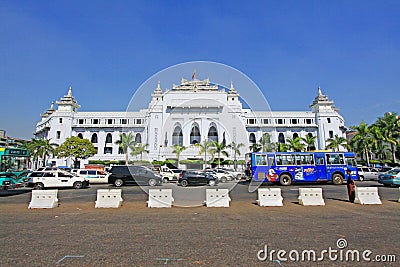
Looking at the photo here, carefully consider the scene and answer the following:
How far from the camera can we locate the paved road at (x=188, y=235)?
16.1 feet

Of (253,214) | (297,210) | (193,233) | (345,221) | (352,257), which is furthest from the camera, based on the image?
(297,210)

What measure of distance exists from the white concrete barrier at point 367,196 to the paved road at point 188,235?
1.46 metres

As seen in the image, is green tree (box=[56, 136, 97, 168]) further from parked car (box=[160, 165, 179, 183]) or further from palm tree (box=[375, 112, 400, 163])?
palm tree (box=[375, 112, 400, 163])

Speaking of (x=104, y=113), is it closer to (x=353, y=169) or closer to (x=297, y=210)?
(x=353, y=169)

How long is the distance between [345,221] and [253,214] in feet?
9.63

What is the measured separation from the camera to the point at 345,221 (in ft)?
27.3

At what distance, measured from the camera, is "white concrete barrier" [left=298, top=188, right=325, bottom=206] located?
1168cm

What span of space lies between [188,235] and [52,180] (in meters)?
18.1

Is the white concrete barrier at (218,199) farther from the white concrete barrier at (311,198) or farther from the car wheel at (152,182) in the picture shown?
the car wheel at (152,182)

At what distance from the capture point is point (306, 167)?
22.0 m

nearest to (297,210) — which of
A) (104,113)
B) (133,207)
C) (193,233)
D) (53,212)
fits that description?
(193,233)

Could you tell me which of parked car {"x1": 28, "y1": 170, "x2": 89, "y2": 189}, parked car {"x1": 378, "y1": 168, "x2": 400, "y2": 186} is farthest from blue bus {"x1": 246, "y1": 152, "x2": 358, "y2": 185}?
parked car {"x1": 28, "y1": 170, "x2": 89, "y2": 189}

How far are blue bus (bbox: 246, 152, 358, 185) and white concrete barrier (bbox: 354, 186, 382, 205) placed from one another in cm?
956

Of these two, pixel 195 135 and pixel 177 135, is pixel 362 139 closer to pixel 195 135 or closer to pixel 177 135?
pixel 195 135
